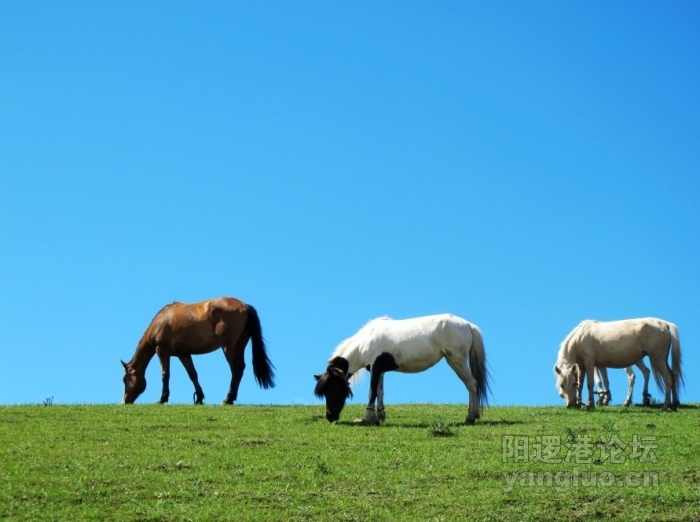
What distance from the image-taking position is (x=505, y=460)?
14461mm

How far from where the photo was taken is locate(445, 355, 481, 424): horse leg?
1856 centimetres

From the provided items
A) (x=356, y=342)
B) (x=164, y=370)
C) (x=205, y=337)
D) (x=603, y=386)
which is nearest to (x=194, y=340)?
(x=205, y=337)

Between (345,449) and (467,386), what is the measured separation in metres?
4.07

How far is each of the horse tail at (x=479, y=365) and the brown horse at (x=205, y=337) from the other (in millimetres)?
7114

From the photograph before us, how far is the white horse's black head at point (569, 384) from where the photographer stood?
23078 millimetres

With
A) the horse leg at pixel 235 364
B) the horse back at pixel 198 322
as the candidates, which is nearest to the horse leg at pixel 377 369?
the horse leg at pixel 235 364

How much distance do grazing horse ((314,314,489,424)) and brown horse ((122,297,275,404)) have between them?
221 inches

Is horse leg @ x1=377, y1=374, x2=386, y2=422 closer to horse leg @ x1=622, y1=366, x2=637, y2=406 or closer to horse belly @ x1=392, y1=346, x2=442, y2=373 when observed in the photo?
horse belly @ x1=392, y1=346, x2=442, y2=373

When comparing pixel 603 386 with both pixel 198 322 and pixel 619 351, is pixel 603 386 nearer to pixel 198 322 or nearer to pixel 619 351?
pixel 619 351

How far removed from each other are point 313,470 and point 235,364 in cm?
1057

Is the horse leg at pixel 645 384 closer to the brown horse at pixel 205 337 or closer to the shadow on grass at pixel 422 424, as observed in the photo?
the shadow on grass at pixel 422 424

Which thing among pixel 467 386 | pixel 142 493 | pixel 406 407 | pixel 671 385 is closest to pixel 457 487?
pixel 142 493

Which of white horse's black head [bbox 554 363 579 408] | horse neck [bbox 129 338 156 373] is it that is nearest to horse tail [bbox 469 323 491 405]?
white horse's black head [bbox 554 363 579 408]

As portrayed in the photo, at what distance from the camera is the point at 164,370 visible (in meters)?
25.2
